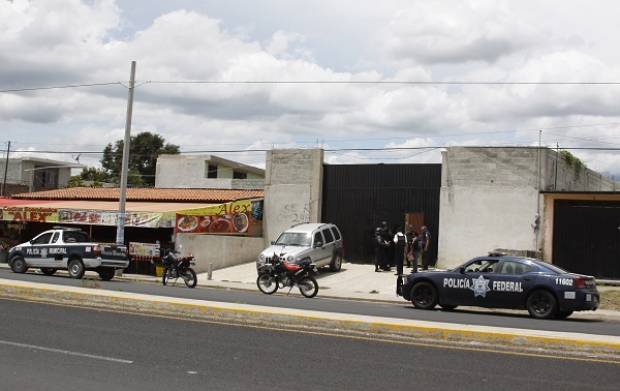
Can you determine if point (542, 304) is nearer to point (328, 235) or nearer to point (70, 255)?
point (328, 235)

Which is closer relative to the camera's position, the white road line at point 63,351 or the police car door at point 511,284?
the white road line at point 63,351

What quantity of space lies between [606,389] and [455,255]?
2041 cm

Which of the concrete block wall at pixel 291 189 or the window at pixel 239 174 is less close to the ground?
the window at pixel 239 174

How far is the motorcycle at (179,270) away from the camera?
2339 centimetres

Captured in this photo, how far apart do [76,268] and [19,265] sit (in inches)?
130

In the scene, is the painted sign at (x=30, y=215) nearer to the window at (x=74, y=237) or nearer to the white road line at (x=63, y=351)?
the window at (x=74, y=237)

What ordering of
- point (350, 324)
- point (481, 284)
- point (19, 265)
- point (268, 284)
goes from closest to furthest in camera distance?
point (350, 324) → point (481, 284) → point (268, 284) → point (19, 265)

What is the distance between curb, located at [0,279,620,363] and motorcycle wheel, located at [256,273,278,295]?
6.84 m

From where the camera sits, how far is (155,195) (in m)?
38.1

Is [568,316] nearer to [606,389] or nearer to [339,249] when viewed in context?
[606,389]

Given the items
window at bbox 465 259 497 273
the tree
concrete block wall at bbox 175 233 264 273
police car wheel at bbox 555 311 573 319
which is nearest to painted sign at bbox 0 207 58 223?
concrete block wall at bbox 175 233 264 273

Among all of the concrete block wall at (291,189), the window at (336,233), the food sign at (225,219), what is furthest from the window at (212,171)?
the window at (336,233)

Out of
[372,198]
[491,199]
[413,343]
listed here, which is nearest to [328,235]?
[372,198]

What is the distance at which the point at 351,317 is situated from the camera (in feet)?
41.4
